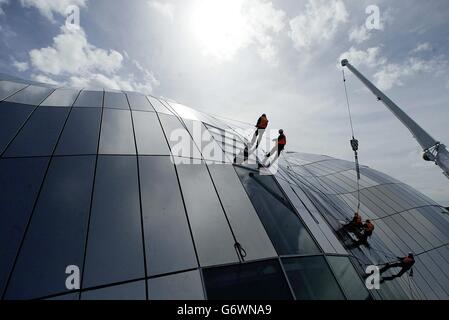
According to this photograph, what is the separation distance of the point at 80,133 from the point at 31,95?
4904 mm

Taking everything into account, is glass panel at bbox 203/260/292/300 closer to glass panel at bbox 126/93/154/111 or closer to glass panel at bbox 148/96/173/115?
glass panel at bbox 148/96/173/115

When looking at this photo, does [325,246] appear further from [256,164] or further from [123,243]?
[123,243]

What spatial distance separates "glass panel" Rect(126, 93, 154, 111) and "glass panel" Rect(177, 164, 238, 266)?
16.8ft

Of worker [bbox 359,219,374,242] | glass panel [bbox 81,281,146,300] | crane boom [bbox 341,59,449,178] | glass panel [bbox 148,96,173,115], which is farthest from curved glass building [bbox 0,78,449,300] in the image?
crane boom [bbox 341,59,449,178]

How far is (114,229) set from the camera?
6.51m

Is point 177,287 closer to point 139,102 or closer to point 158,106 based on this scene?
point 158,106

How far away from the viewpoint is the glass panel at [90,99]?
11288 millimetres

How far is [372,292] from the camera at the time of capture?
880 cm

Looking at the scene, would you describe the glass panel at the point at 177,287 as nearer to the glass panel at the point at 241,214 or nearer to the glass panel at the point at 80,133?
the glass panel at the point at 241,214

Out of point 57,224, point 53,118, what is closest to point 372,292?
point 57,224

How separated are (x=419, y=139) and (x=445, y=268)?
11755mm

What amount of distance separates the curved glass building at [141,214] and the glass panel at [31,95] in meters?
0.04
